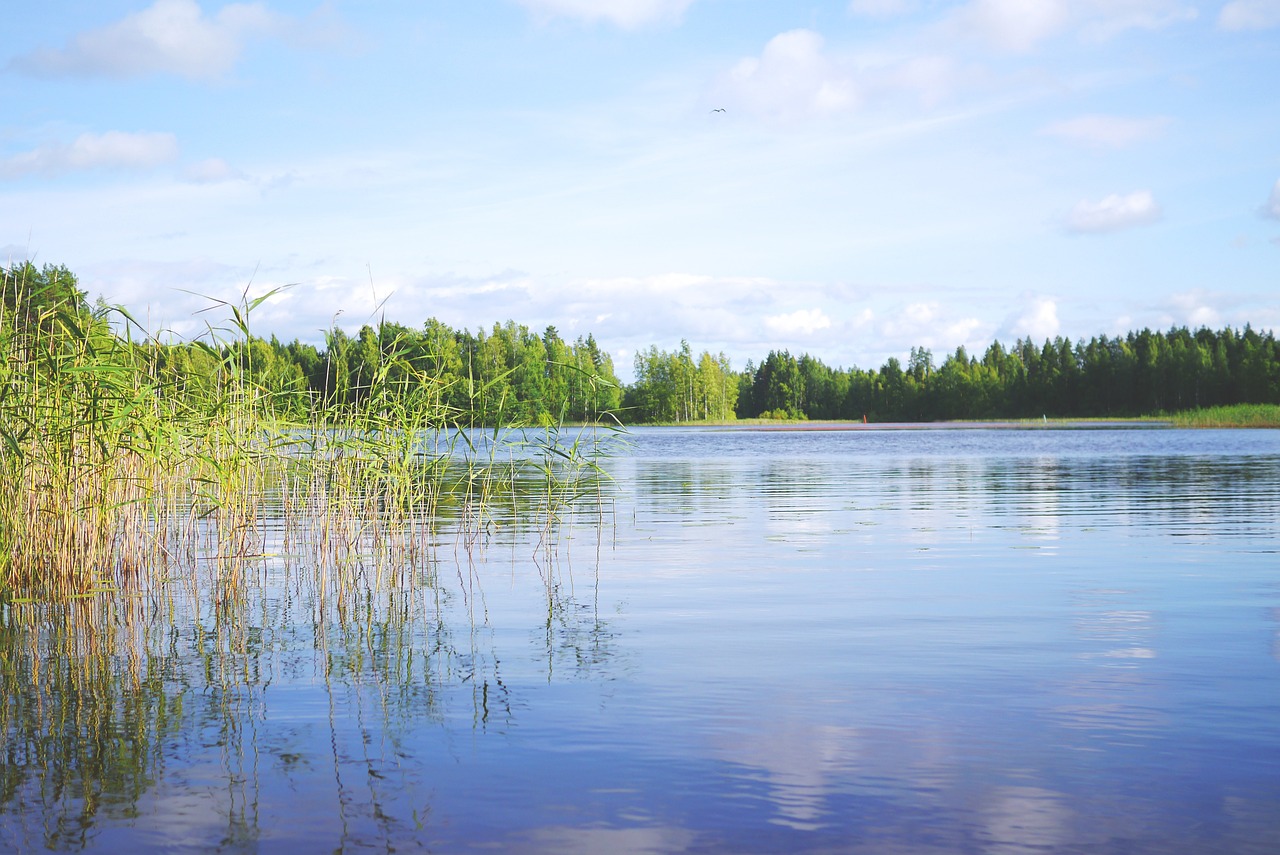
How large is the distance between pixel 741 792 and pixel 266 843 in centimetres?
200

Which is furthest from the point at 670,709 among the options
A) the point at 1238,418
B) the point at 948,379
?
the point at 948,379

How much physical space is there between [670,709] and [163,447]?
6100 millimetres

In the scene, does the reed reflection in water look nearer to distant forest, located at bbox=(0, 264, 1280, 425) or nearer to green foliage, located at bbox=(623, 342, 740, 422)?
distant forest, located at bbox=(0, 264, 1280, 425)

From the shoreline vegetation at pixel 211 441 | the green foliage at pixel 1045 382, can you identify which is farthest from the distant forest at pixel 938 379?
the shoreline vegetation at pixel 211 441

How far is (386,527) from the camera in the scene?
12.2m

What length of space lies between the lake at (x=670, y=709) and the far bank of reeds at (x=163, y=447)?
576mm


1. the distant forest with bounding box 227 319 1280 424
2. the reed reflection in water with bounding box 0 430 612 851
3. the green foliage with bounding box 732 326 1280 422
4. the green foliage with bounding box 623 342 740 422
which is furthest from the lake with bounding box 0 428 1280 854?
the green foliage with bounding box 623 342 740 422

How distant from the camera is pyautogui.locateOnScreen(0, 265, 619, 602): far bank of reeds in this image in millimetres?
8961

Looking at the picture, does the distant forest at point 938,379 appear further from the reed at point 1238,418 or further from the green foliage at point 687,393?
the reed at point 1238,418

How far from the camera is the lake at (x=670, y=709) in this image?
4363mm

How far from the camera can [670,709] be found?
237 inches

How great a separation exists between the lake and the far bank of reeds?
0.58m

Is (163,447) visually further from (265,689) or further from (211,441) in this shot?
(265,689)

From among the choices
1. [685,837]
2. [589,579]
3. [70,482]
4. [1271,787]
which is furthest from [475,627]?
[1271,787]
